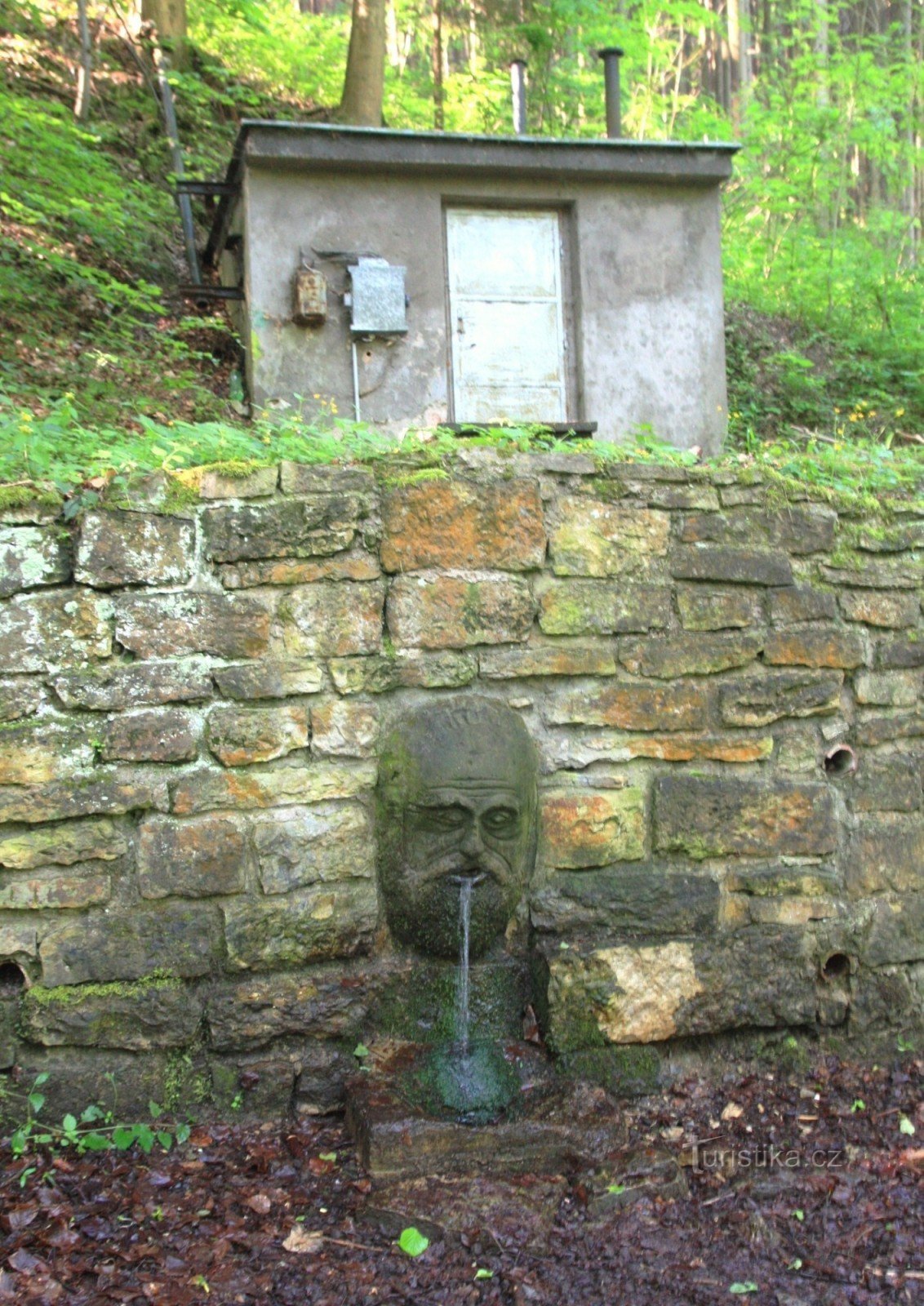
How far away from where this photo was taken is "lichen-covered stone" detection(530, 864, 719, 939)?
3264 mm

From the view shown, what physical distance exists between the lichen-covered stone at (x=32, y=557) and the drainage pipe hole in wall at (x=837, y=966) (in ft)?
8.66

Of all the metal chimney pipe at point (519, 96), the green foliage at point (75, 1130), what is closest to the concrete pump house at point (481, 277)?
the metal chimney pipe at point (519, 96)

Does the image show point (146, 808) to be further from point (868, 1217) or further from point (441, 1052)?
point (868, 1217)

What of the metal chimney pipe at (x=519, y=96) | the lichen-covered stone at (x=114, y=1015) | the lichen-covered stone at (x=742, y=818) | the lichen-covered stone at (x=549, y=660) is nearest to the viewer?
the lichen-covered stone at (x=114, y=1015)

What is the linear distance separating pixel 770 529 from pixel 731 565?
200 millimetres

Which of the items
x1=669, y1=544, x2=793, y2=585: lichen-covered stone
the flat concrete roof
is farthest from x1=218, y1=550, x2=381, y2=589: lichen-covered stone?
the flat concrete roof

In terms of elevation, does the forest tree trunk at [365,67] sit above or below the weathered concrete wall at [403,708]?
above

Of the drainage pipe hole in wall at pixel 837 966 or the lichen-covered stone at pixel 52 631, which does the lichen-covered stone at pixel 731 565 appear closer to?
the drainage pipe hole in wall at pixel 837 966

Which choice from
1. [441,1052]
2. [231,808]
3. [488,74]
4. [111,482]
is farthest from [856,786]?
[488,74]

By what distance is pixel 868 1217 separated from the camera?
2.74 metres

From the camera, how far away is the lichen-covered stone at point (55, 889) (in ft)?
9.48

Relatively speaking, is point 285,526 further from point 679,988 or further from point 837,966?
point 837,966

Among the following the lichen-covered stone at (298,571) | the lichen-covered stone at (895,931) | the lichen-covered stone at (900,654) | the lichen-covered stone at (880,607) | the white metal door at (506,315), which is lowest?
the lichen-covered stone at (895,931)

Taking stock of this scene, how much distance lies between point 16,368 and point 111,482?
4.52 m
